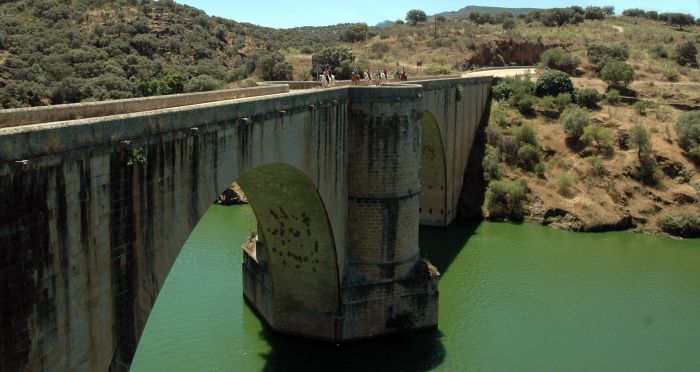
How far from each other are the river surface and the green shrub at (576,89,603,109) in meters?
14.8

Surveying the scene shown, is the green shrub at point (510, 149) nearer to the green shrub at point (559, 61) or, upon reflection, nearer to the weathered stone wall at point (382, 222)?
the weathered stone wall at point (382, 222)

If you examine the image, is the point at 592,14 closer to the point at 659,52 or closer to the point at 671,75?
the point at 659,52

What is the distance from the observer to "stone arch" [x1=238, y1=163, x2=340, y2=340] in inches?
643

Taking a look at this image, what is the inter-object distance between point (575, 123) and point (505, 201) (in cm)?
744

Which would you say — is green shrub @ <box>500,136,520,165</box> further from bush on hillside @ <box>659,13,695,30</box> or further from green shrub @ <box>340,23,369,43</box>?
bush on hillside @ <box>659,13,695,30</box>

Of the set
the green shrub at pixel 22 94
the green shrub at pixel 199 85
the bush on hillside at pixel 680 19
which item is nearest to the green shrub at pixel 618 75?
the green shrub at pixel 199 85

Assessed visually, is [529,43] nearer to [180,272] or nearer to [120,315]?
[180,272]

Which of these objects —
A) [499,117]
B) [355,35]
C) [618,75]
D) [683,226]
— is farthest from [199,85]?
[355,35]

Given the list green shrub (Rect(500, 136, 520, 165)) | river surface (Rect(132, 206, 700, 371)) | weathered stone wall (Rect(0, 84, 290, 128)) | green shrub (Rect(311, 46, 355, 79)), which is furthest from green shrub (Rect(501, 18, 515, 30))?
weathered stone wall (Rect(0, 84, 290, 128))

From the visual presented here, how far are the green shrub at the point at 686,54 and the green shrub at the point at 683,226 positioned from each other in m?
29.8

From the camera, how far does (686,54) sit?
183 ft

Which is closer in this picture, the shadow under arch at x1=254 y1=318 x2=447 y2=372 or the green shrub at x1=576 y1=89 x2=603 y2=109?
the shadow under arch at x1=254 y1=318 x2=447 y2=372

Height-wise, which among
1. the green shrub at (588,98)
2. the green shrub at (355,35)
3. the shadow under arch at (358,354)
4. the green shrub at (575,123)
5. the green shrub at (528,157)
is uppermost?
the green shrub at (355,35)

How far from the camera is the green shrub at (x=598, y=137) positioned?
3544 cm
